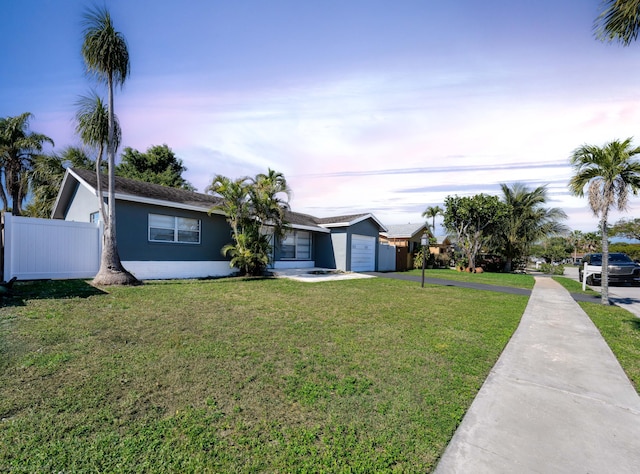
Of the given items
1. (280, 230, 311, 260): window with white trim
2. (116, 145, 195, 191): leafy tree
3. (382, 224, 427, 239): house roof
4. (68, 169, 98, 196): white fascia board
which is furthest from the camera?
(116, 145, 195, 191): leafy tree

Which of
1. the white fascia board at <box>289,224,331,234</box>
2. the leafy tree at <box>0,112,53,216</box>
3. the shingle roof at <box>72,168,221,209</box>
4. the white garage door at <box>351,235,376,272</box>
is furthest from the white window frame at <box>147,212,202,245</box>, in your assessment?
the leafy tree at <box>0,112,53,216</box>

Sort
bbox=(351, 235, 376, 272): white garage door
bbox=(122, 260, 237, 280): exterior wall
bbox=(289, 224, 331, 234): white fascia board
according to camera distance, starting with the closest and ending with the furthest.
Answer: bbox=(122, 260, 237, 280): exterior wall → bbox=(289, 224, 331, 234): white fascia board → bbox=(351, 235, 376, 272): white garage door

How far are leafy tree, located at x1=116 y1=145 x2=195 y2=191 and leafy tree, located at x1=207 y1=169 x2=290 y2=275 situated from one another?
20050 mm

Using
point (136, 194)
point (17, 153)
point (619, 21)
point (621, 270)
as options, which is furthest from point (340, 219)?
point (17, 153)

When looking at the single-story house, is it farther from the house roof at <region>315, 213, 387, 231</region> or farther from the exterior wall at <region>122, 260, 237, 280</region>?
the house roof at <region>315, 213, 387, 231</region>

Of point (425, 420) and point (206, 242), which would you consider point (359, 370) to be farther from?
point (206, 242)

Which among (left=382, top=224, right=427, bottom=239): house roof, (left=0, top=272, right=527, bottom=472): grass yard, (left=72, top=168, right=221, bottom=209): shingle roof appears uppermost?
(left=72, top=168, right=221, bottom=209): shingle roof

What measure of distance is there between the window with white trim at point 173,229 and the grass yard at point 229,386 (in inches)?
226

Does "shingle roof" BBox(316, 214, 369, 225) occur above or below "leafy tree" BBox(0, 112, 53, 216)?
below

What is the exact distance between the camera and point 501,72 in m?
8.26

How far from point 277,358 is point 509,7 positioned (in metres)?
9.69

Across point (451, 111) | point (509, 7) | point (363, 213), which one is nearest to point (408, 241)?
point (363, 213)

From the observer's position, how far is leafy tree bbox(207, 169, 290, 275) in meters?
A: 12.1

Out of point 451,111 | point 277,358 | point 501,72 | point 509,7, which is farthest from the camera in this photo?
point 451,111
